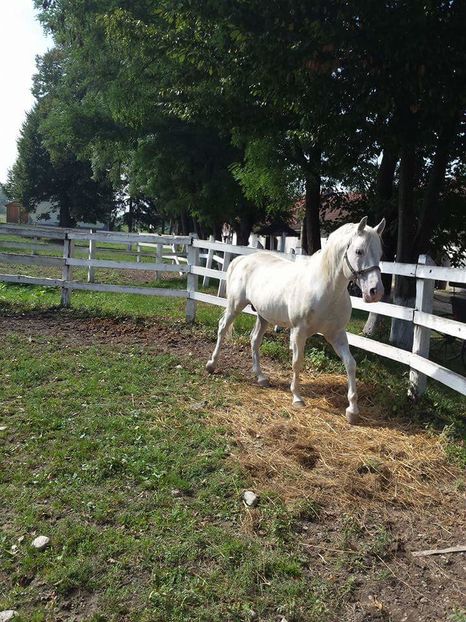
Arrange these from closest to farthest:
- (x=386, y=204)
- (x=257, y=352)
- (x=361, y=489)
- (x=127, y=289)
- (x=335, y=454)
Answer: (x=361, y=489) → (x=335, y=454) → (x=257, y=352) → (x=127, y=289) → (x=386, y=204)

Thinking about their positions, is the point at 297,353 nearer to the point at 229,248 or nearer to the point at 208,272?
the point at 229,248

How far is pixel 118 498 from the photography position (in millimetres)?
3271

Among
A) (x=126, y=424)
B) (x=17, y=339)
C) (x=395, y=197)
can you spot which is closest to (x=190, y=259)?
(x=17, y=339)

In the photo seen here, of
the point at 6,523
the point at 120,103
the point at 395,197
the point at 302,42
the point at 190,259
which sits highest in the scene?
the point at 120,103

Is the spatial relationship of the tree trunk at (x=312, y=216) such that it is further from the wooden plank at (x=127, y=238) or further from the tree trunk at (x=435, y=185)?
the tree trunk at (x=435, y=185)

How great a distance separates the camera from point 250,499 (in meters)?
3.29

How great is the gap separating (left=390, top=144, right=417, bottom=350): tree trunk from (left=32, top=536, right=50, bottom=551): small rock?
5.87 m

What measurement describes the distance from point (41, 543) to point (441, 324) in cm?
366

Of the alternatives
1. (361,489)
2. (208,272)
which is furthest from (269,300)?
(208,272)

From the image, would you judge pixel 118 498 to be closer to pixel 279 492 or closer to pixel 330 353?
pixel 279 492

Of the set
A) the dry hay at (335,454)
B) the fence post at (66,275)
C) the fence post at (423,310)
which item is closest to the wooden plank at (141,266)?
the fence post at (66,275)

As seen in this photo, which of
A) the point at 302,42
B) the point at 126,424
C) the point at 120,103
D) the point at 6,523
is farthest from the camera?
the point at 120,103

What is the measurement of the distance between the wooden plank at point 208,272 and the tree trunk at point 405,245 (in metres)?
2.76

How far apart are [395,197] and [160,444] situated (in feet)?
24.7
